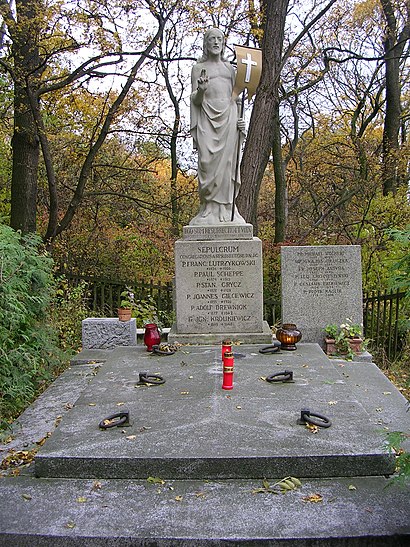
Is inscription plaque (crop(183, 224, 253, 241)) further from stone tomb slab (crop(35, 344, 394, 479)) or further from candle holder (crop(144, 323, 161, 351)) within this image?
stone tomb slab (crop(35, 344, 394, 479))

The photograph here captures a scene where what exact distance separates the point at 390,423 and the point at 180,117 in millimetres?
13834

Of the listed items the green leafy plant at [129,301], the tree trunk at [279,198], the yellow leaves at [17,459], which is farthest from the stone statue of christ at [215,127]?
the tree trunk at [279,198]

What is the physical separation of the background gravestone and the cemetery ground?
279 centimetres

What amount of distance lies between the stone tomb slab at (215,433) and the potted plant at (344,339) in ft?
6.21

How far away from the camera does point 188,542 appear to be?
322 cm

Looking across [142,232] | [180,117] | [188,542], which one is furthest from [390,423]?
[180,117]

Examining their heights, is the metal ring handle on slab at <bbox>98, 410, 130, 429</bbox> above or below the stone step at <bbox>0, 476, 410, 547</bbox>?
above

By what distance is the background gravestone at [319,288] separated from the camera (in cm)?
833

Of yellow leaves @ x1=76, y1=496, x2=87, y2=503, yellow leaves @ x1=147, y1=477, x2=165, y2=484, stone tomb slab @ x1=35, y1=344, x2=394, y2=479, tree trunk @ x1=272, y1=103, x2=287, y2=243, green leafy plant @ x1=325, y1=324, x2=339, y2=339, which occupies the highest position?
tree trunk @ x1=272, y1=103, x2=287, y2=243

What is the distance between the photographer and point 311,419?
14.9 feet

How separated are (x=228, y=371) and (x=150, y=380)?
0.91 meters

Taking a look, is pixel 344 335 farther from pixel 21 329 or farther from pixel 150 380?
pixel 21 329

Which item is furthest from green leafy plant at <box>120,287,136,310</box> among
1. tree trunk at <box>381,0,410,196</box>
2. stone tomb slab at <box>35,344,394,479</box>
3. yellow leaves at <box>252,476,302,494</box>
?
tree trunk at <box>381,0,410,196</box>

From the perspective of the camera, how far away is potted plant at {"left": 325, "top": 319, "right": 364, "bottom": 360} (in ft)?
25.6
